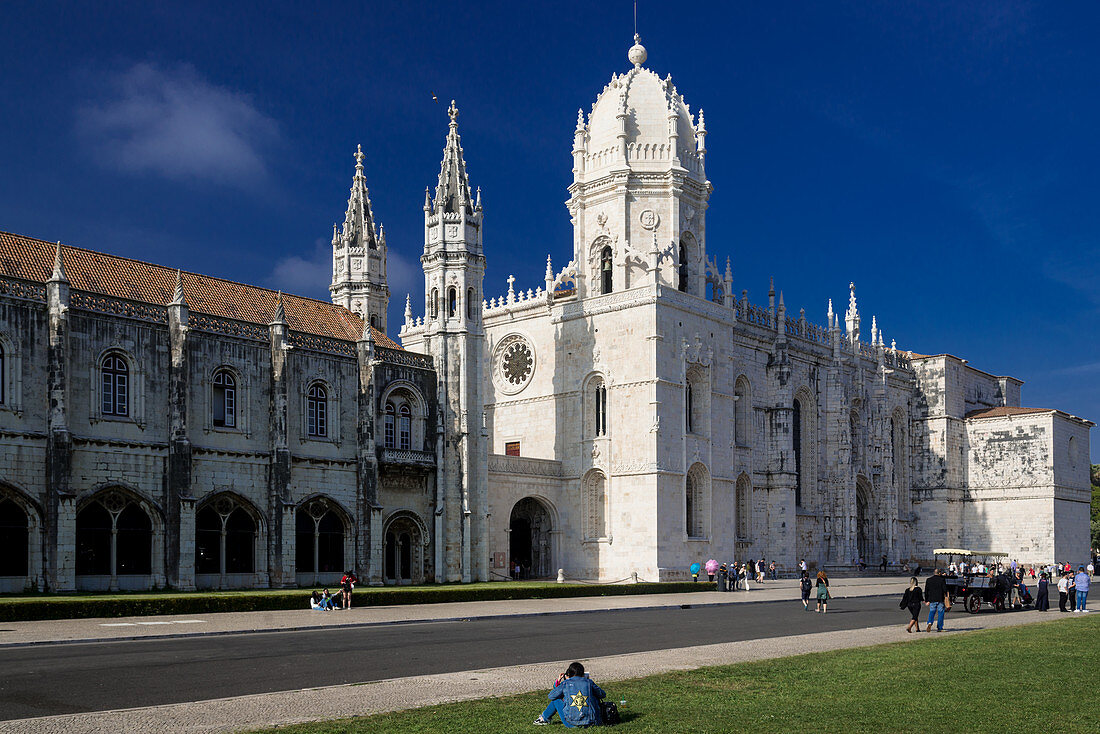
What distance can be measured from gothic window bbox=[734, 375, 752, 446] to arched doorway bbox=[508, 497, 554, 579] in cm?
1329

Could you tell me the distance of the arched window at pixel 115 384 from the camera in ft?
122

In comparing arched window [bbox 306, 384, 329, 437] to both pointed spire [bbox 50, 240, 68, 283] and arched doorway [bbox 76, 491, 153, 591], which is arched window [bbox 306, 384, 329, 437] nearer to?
arched doorway [bbox 76, 491, 153, 591]

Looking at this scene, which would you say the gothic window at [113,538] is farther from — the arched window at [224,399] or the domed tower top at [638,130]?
the domed tower top at [638,130]

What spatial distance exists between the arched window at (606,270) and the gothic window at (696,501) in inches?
429

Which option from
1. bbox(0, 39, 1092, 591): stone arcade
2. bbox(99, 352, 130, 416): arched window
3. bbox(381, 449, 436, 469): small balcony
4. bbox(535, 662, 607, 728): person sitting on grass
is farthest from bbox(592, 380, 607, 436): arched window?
bbox(535, 662, 607, 728): person sitting on grass

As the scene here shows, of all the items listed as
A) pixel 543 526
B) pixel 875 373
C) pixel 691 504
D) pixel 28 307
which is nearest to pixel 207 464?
pixel 28 307

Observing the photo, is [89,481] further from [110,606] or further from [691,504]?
[691,504]

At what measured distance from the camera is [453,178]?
171 ft

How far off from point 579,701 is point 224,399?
31.0 metres

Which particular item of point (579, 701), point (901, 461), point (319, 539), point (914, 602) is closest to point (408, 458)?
point (319, 539)

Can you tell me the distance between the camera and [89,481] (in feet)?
118

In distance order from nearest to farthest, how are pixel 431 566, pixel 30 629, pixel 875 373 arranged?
pixel 30 629 → pixel 431 566 → pixel 875 373

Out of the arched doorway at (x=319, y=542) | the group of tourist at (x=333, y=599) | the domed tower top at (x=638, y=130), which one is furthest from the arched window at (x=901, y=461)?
the group of tourist at (x=333, y=599)

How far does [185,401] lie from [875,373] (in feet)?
170
